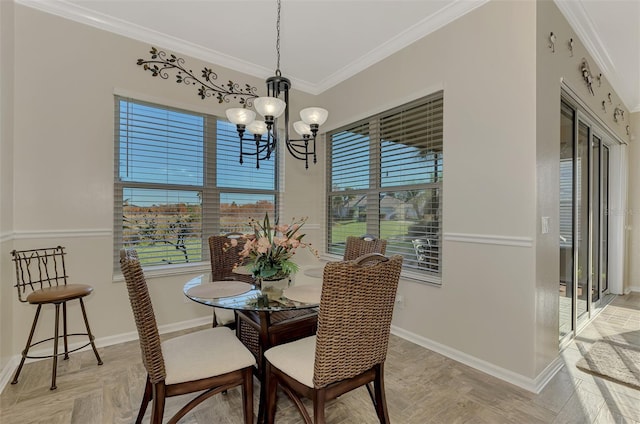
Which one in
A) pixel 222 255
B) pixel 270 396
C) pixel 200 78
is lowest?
pixel 270 396

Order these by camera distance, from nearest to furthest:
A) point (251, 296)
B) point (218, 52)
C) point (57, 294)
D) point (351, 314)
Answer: point (351, 314), point (251, 296), point (57, 294), point (218, 52)

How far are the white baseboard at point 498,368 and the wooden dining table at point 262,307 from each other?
1.25 meters

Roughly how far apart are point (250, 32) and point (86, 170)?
1.98 m

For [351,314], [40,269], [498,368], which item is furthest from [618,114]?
[40,269]

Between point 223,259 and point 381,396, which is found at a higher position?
point 223,259

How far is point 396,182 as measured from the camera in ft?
10.3

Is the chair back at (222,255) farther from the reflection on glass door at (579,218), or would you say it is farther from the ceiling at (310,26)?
the reflection on glass door at (579,218)

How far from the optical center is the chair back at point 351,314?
126 cm

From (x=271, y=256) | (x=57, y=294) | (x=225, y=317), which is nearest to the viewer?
(x=271, y=256)

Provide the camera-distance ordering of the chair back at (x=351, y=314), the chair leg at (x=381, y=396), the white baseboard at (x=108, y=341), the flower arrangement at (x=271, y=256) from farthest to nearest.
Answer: the white baseboard at (x=108, y=341) < the flower arrangement at (x=271, y=256) < the chair leg at (x=381, y=396) < the chair back at (x=351, y=314)

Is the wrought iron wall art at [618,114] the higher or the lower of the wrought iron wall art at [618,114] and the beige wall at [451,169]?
the higher

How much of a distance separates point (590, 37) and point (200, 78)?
12.7 feet

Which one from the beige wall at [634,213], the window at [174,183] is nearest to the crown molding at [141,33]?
the window at [174,183]

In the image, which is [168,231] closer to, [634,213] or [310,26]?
[310,26]
